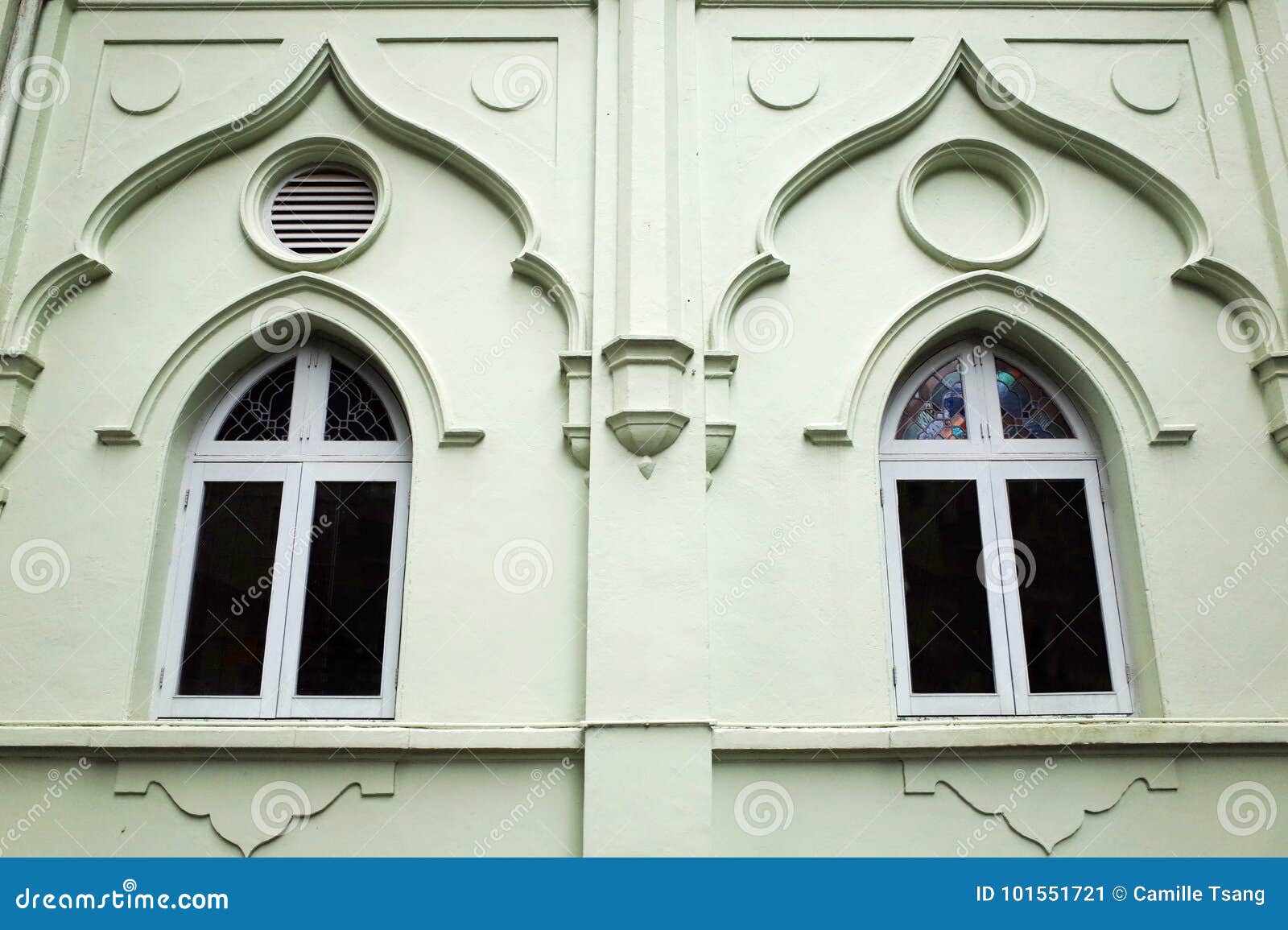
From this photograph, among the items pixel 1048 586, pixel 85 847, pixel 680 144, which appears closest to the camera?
pixel 85 847

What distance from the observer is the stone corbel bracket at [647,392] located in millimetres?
6375

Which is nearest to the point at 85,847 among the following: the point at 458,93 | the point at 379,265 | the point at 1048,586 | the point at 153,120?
the point at 379,265

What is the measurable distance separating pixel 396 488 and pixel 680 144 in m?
3.05

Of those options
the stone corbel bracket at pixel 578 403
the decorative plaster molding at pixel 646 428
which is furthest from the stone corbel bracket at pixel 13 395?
the decorative plaster molding at pixel 646 428

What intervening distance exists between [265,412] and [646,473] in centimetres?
278

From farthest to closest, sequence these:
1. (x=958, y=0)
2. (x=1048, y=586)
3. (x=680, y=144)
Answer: (x=958, y=0)
(x=680, y=144)
(x=1048, y=586)

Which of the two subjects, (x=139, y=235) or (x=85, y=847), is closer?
(x=85, y=847)

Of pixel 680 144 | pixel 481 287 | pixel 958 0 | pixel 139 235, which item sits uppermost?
pixel 958 0

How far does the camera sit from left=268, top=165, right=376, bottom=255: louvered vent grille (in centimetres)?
746

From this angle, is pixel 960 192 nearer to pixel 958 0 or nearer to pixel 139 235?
pixel 958 0

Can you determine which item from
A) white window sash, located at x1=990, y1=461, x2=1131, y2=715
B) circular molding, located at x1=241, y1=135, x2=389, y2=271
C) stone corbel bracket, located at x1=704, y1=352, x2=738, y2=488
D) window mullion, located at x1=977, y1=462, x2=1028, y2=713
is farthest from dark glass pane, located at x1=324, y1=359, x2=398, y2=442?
white window sash, located at x1=990, y1=461, x2=1131, y2=715

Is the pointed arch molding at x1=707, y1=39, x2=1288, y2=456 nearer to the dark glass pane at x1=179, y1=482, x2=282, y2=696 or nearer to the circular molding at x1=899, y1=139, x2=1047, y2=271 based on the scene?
the circular molding at x1=899, y1=139, x2=1047, y2=271

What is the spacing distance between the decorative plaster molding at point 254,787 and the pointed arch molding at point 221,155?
2.21 metres

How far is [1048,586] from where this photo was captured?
6828 mm
